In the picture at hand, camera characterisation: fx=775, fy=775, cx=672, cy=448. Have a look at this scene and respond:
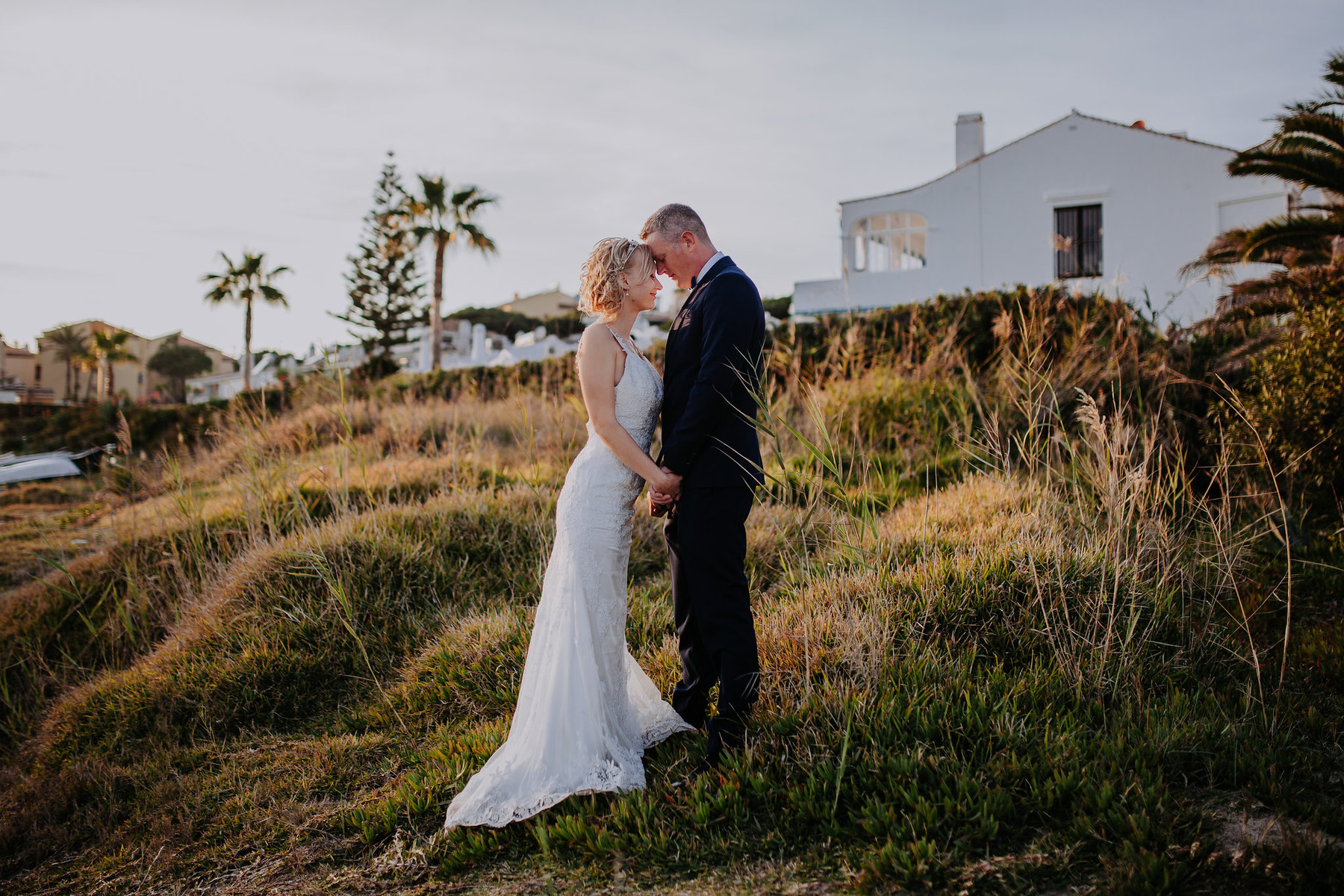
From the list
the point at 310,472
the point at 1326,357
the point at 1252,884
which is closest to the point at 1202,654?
the point at 1252,884

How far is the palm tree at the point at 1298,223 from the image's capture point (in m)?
6.39

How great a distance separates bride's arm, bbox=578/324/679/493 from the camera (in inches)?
136

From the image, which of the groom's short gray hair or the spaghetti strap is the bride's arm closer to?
the spaghetti strap

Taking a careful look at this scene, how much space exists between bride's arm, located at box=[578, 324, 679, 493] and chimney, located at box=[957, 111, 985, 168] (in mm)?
22869

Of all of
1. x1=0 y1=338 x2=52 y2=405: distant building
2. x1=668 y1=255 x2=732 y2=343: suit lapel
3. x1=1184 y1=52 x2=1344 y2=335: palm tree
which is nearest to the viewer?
x1=668 y1=255 x2=732 y2=343: suit lapel

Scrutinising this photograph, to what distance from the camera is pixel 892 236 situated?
901 inches

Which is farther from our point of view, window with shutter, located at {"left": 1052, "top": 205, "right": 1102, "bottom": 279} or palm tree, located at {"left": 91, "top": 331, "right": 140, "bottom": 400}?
palm tree, located at {"left": 91, "top": 331, "right": 140, "bottom": 400}

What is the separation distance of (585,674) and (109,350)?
65627 mm

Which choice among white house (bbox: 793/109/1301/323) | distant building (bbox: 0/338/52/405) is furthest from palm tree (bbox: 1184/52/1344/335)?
distant building (bbox: 0/338/52/405)

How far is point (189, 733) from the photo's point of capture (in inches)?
190

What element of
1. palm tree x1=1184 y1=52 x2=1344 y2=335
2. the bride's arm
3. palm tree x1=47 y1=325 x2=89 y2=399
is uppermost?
palm tree x1=47 y1=325 x2=89 y2=399

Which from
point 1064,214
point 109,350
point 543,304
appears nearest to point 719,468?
point 1064,214

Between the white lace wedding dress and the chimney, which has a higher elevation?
the chimney

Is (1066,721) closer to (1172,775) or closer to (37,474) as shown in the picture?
(1172,775)
